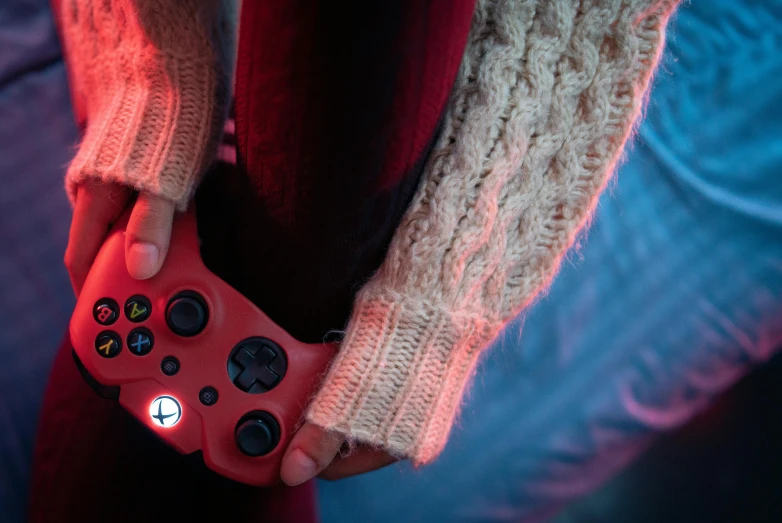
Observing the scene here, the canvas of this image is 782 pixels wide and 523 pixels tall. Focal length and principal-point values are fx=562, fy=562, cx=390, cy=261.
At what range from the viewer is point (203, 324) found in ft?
1.20

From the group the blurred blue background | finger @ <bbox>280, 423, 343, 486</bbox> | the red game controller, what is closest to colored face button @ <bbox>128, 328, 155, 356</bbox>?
the red game controller

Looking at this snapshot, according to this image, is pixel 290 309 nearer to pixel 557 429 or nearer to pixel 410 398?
pixel 410 398

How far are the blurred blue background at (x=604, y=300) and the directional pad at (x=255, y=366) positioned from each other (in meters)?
0.36

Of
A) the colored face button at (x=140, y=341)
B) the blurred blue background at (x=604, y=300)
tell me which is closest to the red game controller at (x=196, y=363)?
the colored face button at (x=140, y=341)

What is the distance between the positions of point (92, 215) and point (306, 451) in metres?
0.21

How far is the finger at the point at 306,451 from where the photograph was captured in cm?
35

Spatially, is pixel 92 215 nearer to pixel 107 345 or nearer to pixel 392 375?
pixel 107 345

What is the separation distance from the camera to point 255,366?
1.21 ft

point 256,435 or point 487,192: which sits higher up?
point 487,192

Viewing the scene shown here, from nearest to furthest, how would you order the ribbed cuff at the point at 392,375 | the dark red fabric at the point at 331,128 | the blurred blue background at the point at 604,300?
the dark red fabric at the point at 331,128, the ribbed cuff at the point at 392,375, the blurred blue background at the point at 604,300

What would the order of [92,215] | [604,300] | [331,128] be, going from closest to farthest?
[331,128]
[92,215]
[604,300]

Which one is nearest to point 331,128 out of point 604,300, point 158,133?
point 158,133

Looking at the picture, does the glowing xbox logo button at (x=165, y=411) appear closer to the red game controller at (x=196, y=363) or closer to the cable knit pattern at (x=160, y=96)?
the red game controller at (x=196, y=363)

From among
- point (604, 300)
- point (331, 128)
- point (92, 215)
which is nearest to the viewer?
point (331, 128)
